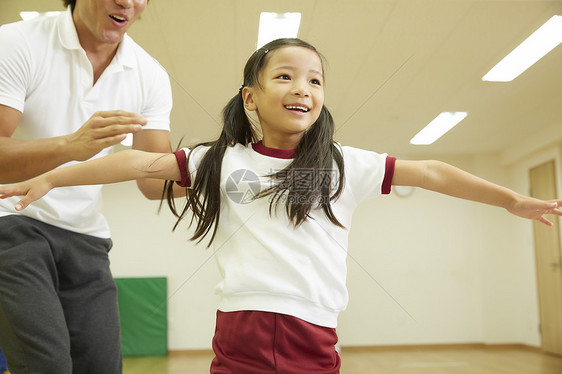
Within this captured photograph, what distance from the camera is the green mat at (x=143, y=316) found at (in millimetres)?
6508

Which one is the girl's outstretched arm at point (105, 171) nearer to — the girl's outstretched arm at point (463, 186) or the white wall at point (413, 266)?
the girl's outstretched arm at point (463, 186)

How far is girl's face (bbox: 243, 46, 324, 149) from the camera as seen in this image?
106 centimetres

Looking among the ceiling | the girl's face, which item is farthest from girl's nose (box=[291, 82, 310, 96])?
the ceiling

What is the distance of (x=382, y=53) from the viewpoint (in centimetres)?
397

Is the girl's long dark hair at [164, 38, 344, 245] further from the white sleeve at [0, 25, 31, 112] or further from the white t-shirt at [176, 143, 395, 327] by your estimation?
the white sleeve at [0, 25, 31, 112]

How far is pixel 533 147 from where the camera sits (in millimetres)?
6684

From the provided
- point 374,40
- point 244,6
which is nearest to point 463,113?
point 374,40

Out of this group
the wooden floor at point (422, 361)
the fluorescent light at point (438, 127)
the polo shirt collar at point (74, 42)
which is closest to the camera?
the polo shirt collar at point (74, 42)

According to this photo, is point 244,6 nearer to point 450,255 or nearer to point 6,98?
point 6,98

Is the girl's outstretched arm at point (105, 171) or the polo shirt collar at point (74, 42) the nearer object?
the girl's outstretched arm at point (105, 171)

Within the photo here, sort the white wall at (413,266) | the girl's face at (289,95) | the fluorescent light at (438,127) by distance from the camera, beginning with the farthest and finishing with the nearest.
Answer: the white wall at (413,266) → the fluorescent light at (438,127) → the girl's face at (289,95)

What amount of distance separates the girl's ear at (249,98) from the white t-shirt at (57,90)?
33cm

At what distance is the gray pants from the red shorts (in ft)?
1.23

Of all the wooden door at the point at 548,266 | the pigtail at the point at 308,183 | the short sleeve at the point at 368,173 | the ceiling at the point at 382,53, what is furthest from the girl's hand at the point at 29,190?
the wooden door at the point at 548,266
